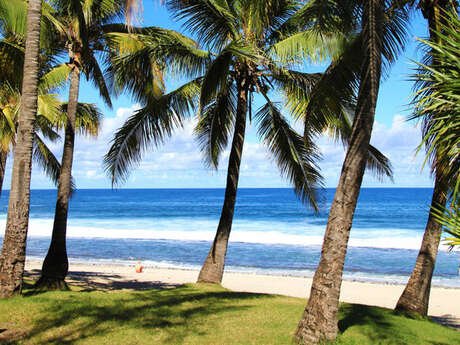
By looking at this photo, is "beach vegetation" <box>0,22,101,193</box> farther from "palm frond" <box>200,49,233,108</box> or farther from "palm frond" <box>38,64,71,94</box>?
"palm frond" <box>200,49,233,108</box>

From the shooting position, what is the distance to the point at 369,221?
4319cm

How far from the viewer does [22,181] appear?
716cm

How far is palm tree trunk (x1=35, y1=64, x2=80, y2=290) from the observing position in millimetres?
8836

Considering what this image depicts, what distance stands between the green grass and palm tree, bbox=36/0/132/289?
123 centimetres

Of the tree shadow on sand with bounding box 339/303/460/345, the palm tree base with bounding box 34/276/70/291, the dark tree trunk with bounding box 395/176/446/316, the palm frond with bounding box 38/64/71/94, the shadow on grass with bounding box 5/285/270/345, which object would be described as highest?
the palm frond with bounding box 38/64/71/94

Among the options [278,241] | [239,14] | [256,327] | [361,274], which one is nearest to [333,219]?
[256,327]

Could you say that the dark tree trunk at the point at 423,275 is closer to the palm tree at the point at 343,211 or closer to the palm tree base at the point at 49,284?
the palm tree at the point at 343,211

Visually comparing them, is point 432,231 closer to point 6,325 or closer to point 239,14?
point 239,14

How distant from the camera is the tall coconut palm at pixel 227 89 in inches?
351

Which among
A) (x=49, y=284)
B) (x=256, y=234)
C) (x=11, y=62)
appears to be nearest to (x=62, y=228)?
(x=49, y=284)

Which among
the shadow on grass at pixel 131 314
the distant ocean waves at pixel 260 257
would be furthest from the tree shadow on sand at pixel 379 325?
the distant ocean waves at pixel 260 257

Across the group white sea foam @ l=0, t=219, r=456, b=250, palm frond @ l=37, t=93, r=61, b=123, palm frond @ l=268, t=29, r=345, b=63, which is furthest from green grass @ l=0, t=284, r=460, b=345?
white sea foam @ l=0, t=219, r=456, b=250

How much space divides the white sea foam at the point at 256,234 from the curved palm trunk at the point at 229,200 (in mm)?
19960

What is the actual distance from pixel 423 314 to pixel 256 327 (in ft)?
11.9
